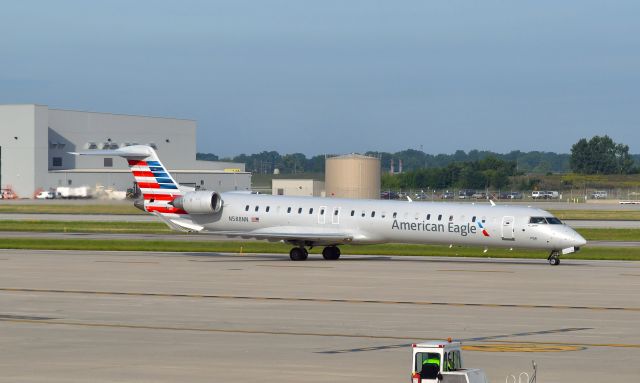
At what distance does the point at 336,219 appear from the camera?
47.8 meters

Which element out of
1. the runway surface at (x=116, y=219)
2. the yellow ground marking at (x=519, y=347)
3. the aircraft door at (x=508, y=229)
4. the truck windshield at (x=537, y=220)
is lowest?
the yellow ground marking at (x=519, y=347)

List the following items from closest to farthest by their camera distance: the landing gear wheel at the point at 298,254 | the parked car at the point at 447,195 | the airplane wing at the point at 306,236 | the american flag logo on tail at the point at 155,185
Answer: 1. the airplane wing at the point at 306,236
2. the landing gear wheel at the point at 298,254
3. the american flag logo on tail at the point at 155,185
4. the parked car at the point at 447,195

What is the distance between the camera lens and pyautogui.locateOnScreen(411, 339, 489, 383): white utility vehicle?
13.5 m

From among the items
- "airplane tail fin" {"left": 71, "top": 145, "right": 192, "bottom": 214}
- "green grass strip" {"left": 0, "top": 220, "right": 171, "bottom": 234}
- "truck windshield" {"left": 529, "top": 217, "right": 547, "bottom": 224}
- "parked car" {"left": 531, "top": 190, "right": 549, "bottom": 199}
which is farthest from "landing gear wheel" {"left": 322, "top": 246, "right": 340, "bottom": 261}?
"parked car" {"left": 531, "top": 190, "right": 549, "bottom": 199}

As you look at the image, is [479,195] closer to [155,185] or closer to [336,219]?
[155,185]

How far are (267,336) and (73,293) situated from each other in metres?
10.6

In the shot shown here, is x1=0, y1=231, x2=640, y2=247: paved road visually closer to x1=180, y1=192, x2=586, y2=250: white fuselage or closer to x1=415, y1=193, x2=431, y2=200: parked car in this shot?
x1=180, y1=192, x2=586, y2=250: white fuselage

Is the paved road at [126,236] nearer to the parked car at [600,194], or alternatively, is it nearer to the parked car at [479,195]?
the parked car at [479,195]

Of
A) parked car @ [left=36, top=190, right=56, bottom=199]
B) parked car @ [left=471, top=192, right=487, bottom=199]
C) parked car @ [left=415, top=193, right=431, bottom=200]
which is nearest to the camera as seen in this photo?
parked car @ [left=36, top=190, right=56, bottom=199]

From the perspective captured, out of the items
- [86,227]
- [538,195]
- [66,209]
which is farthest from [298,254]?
[538,195]

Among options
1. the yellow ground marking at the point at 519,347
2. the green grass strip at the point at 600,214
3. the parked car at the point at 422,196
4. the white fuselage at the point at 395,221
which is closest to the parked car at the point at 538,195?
the parked car at the point at 422,196

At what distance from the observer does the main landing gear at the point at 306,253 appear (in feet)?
156

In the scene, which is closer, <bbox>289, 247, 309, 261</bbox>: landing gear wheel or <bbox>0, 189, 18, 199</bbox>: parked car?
<bbox>289, 247, 309, 261</bbox>: landing gear wheel

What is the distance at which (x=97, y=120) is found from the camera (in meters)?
130
